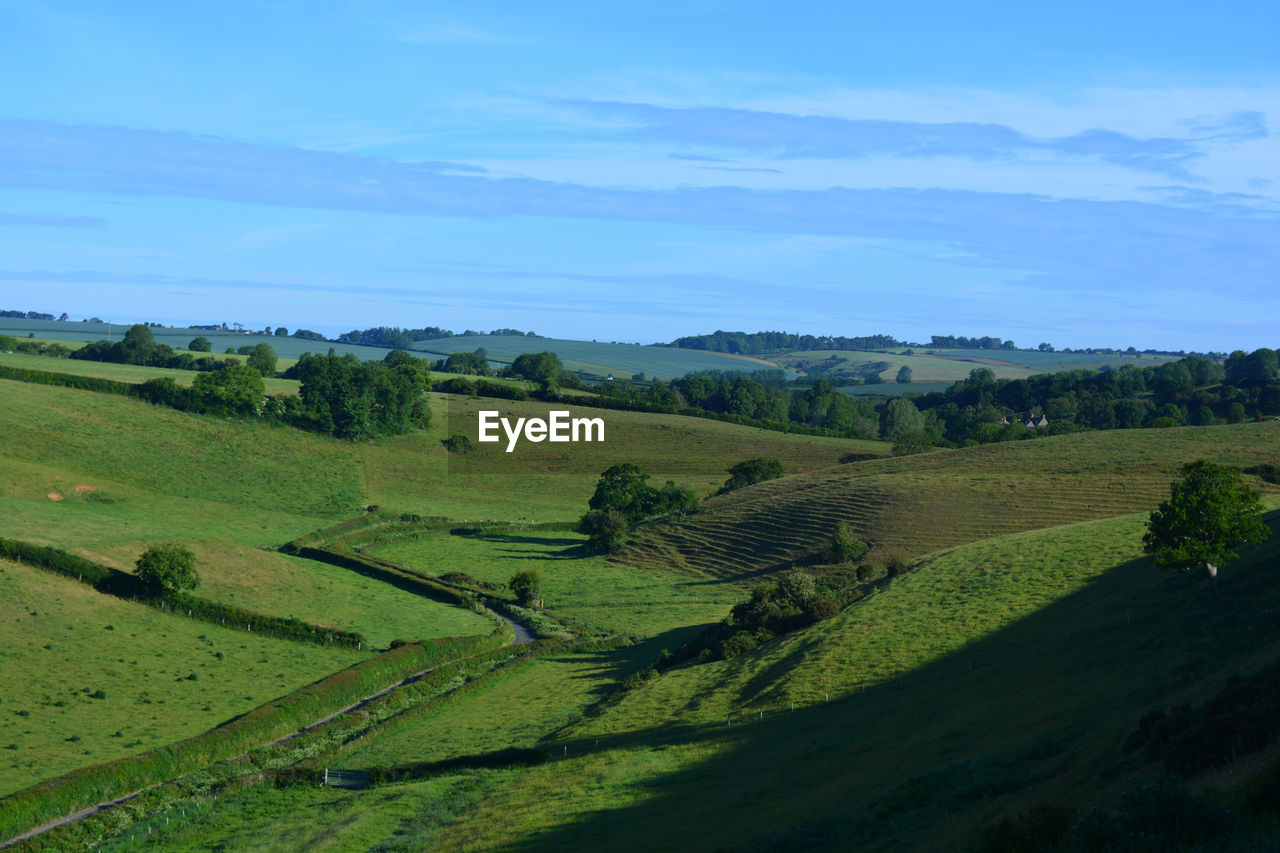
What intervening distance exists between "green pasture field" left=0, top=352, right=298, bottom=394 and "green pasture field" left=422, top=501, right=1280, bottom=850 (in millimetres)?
115504

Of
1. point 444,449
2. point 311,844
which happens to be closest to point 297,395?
point 444,449

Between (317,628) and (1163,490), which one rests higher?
(1163,490)

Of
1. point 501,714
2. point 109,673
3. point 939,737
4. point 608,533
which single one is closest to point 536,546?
point 608,533

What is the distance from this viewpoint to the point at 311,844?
31.6m

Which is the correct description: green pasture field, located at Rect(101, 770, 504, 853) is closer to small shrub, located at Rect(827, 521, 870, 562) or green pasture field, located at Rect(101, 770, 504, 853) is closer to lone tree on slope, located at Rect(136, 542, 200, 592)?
lone tree on slope, located at Rect(136, 542, 200, 592)

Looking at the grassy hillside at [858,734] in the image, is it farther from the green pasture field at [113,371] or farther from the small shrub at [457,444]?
the green pasture field at [113,371]

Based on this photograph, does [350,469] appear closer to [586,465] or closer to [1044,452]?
[586,465]

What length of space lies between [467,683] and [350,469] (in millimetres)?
75886

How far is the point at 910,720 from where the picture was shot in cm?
3484

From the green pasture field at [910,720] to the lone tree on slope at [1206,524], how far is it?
1.00m

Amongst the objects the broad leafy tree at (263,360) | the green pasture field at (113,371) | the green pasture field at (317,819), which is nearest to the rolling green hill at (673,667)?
the green pasture field at (317,819)

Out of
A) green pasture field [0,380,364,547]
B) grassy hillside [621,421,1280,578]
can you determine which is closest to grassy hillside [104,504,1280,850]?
grassy hillside [621,421,1280,578]

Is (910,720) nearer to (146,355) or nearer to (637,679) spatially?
(637,679)

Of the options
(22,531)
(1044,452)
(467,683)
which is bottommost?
(467,683)
